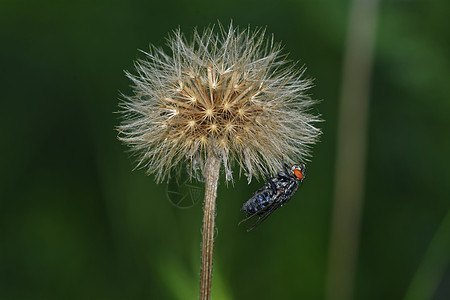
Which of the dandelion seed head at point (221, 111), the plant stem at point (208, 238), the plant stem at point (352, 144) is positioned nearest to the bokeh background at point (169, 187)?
the plant stem at point (352, 144)

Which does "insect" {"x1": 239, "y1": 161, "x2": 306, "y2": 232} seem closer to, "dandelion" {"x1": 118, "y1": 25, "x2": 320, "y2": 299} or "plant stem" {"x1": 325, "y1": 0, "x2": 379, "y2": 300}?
"dandelion" {"x1": 118, "y1": 25, "x2": 320, "y2": 299}

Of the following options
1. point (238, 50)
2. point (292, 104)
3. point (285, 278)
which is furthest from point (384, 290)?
point (238, 50)

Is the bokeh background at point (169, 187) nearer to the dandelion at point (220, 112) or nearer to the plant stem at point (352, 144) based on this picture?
the plant stem at point (352, 144)

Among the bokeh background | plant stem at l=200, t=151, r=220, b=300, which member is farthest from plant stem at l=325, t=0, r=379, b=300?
plant stem at l=200, t=151, r=220, b=300

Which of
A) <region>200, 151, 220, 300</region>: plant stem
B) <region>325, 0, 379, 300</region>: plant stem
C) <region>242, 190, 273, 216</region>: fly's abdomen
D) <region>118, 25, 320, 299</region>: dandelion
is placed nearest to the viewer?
<region>200, 151, 220, 300</region>: plant stem

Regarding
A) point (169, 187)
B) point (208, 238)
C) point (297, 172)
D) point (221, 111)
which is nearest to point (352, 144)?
point (297, 172)

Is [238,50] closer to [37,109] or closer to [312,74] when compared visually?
[312,74]

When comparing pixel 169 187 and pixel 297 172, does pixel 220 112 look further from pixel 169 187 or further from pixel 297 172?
pixel 169 187
